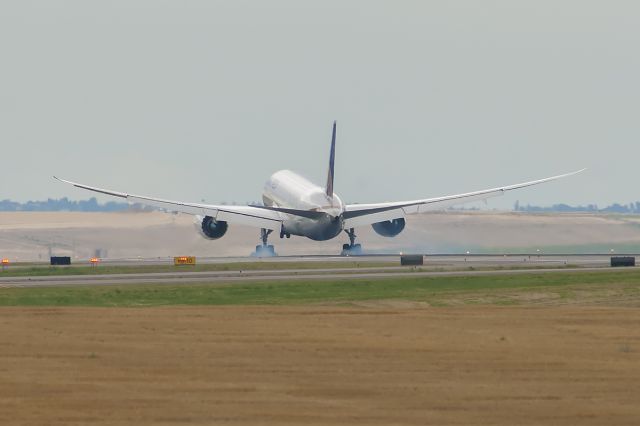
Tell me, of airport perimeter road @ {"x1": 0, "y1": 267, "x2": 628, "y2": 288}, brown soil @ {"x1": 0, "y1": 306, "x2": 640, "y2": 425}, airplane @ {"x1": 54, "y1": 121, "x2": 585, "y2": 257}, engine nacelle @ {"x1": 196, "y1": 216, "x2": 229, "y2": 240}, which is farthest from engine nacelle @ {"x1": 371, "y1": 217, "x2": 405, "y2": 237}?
brown soil @ {"x1": 0, "y1": 306, "x2": 640, "y2": 425}

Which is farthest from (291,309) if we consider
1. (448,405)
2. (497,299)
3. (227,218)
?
(227,218)

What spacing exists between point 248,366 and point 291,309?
63.1 ft

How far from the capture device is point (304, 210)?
399 feet

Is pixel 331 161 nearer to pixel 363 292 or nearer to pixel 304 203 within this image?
pixel 304 203

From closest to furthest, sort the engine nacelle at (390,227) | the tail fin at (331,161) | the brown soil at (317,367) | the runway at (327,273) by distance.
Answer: the brown soil at (317,367) < the runway at (327,273) < the tail fin at (331,161) < the engine nacelle at (390,227)

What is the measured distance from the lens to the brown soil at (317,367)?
36.2 meters

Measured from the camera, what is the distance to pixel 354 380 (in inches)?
1625

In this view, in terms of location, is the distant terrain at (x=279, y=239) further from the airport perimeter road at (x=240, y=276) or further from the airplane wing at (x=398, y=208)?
the airport perimeter road at (x=240, y=276)

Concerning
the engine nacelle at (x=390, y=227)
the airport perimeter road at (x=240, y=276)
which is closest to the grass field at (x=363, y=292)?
the airport perimeter road at (x=240, y=276)

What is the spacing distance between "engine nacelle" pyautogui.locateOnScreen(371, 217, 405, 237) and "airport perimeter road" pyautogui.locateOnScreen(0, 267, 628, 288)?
1492 inches

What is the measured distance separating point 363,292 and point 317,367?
2996cm

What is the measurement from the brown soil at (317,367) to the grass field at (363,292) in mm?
7094

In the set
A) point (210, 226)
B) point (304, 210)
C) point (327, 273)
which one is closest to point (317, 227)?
point (304, 210)

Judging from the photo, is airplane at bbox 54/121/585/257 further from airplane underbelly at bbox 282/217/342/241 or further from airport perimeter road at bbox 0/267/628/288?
airport perimeter road at bbox 0/267/628/288
